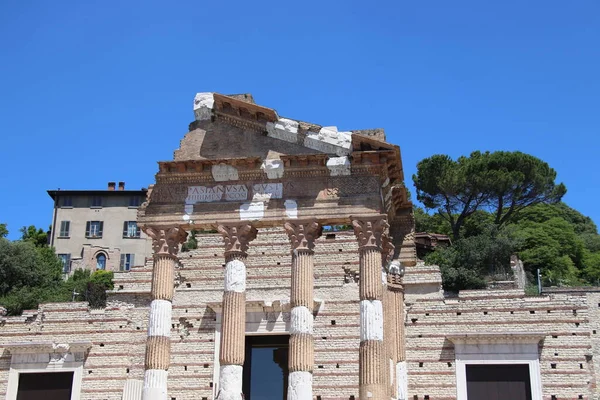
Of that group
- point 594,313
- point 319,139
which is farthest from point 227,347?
point 594,313

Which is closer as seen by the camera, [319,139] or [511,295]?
[319,139]

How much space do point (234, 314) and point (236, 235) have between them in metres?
2.08

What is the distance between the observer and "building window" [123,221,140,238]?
50031 mm

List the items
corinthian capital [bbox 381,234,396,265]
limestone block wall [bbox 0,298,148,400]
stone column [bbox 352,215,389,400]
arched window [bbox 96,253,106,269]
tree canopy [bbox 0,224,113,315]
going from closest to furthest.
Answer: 1. stone column [bbox 352,215,389,400]
2. corinthian capital [bbox 381,234,396,265]
3. limestone block wall [bbox 0,298,148,400]
4. tree canopy [bbox 0,224,113,315]
5. arched window [bbox 96,253,106,269]

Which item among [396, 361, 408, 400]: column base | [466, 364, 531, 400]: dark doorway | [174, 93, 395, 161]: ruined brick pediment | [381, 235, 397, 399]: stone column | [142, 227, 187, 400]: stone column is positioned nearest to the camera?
[142, 227, 187, 400]: stone column

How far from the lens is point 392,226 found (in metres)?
23.0

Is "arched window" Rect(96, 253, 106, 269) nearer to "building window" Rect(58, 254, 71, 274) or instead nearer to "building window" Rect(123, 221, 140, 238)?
"building window" Rect(58, 254, 71, 274)

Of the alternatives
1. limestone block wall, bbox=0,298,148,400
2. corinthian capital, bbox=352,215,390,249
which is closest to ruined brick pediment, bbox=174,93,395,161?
corinthian capital, bbox=352,215,390,249

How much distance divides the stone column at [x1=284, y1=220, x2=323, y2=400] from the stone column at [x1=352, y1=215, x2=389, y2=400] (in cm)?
124

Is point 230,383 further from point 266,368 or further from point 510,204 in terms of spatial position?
point 510,204

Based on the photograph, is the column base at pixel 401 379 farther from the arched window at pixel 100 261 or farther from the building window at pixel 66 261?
the building window at pixel 66 261

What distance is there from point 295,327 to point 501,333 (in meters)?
7.81

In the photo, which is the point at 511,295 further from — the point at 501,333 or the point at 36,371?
the point at 36,371

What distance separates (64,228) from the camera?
165ft
